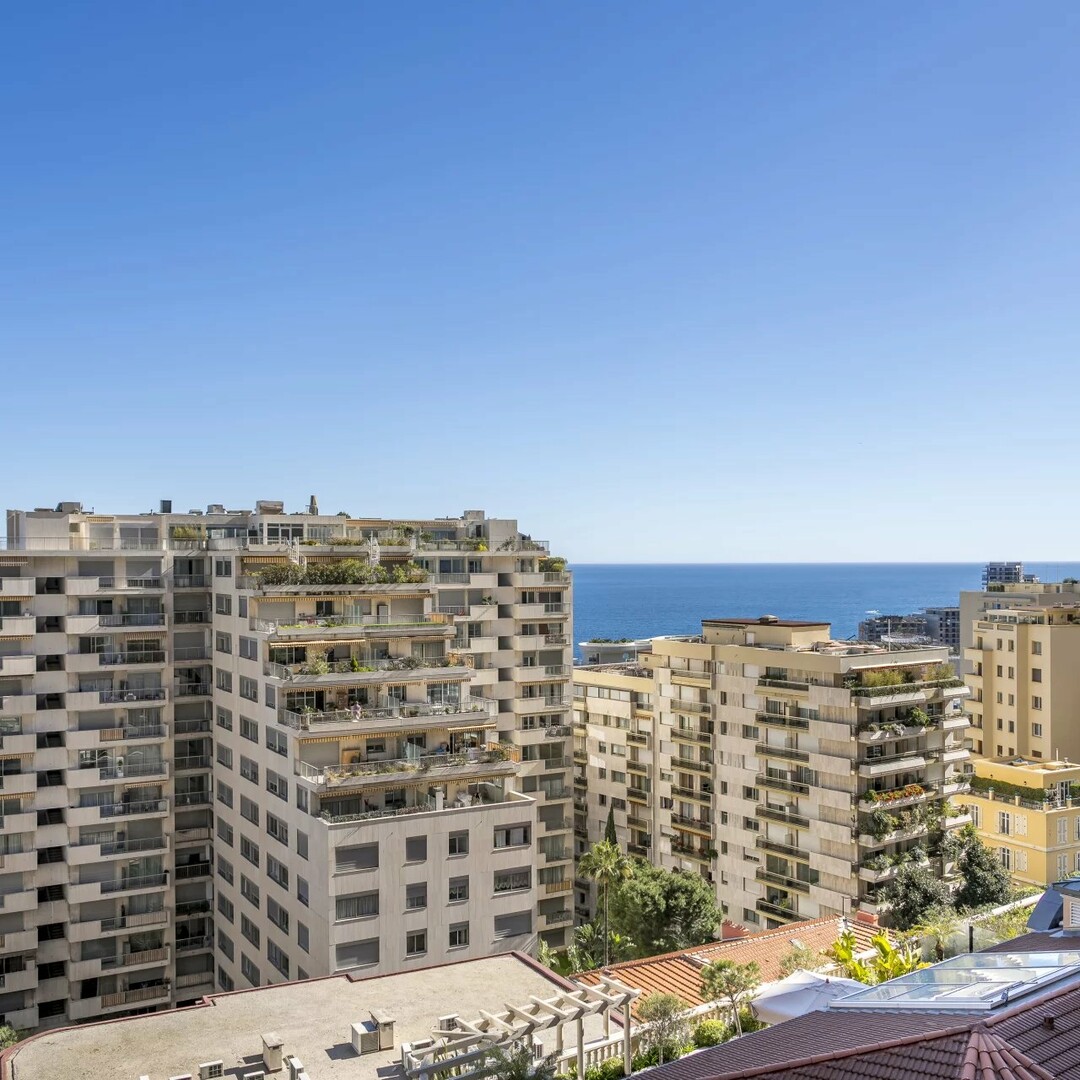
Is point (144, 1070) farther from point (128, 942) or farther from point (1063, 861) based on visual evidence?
point (1063, 861)

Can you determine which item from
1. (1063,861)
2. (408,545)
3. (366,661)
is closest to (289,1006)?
(366,661)

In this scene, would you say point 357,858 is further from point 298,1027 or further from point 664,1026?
point 664,1026

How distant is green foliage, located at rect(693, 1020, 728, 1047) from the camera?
27453 mm

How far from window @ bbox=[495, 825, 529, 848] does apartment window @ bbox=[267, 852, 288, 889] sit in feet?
30.4

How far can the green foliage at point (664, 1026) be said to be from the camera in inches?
1060

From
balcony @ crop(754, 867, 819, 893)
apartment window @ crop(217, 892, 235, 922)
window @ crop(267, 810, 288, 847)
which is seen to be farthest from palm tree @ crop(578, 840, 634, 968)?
apartment window @ crop(217, 892, 235, 922)

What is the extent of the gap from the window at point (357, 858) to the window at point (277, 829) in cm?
548

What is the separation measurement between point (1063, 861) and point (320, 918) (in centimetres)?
4431

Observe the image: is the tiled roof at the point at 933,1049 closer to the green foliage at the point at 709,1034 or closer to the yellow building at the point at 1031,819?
the green foliage at the point at 709,1034

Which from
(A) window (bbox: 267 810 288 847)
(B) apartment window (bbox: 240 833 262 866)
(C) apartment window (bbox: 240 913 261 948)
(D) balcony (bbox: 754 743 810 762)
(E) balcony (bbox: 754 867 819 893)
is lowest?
(E) balcony (bbox: 754 867 819 893)

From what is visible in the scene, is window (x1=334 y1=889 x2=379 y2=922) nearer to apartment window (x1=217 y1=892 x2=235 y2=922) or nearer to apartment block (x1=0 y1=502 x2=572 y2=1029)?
apartment block (x1=0 y1=502 x2=572 y2=1029)

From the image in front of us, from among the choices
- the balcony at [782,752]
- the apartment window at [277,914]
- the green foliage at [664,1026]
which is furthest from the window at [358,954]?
the balcony at [782,752]

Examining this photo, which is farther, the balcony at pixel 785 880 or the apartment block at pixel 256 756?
the balcony at pixel 785 880

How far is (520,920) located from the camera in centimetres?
4366
